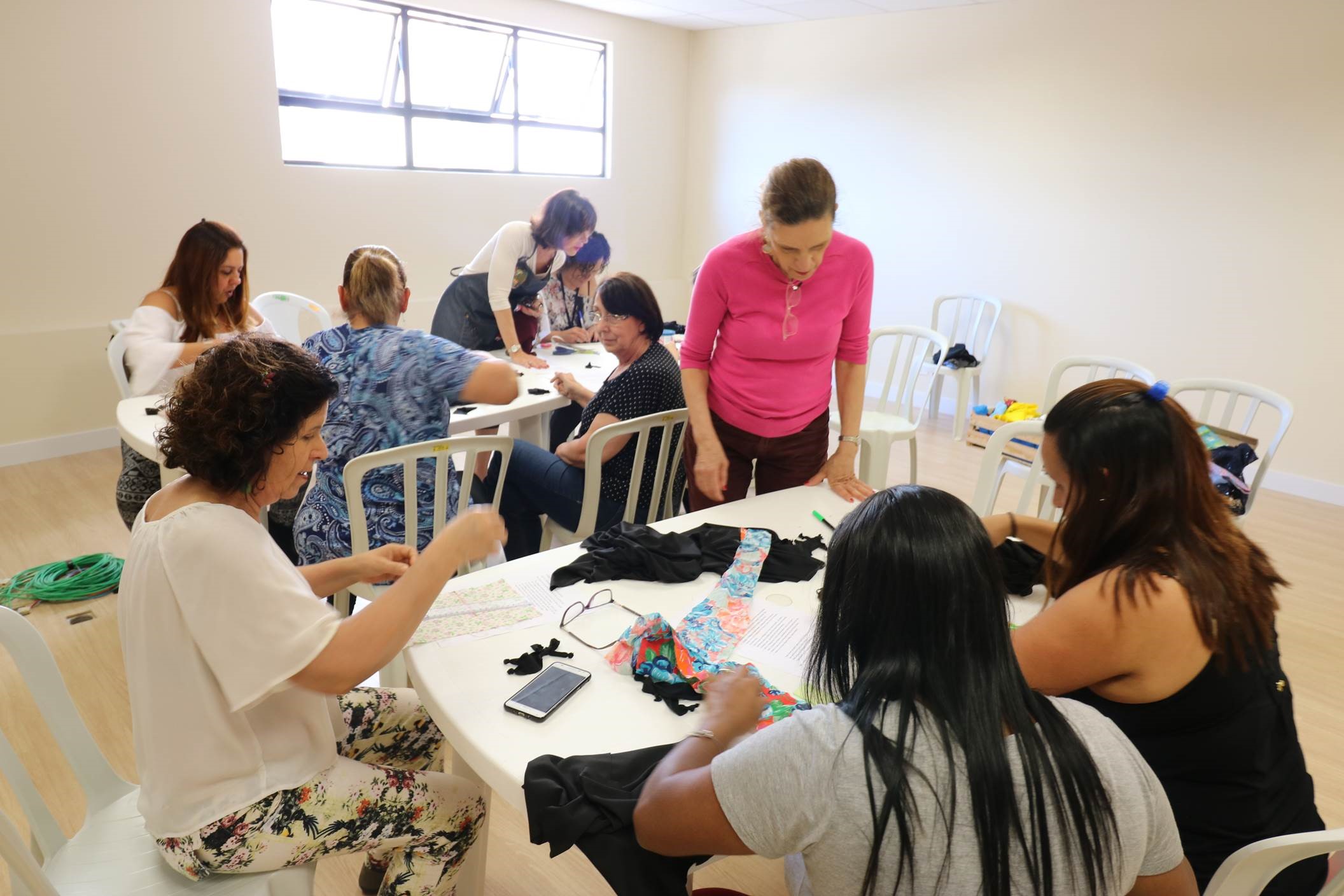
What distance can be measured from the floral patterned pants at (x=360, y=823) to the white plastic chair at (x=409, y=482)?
53 centimetres

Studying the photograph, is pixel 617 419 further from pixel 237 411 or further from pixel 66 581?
pixel 66 581

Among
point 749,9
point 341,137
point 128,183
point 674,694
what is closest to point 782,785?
point 674,694

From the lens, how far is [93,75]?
3.87 metres

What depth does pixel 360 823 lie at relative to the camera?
1.22 m

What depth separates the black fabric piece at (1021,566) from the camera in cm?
159

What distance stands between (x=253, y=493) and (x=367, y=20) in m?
4.73

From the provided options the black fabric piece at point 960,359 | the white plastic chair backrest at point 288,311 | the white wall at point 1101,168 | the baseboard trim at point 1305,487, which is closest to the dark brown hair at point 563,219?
the white plastic chair backrest at point 288,311

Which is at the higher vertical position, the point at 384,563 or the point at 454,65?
the point at 454,65

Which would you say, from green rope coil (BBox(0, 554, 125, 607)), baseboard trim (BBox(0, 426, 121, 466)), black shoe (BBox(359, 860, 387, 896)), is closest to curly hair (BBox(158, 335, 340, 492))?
black shoe (BBox(359, 860, 387, 896))

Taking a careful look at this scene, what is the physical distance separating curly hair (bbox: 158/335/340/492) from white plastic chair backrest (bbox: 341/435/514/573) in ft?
2.16

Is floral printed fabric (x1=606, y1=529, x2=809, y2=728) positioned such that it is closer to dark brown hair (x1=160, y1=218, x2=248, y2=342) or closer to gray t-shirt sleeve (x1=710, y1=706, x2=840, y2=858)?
gray t-shirt sleeve (x1=710, y1=706, x2=840, y2=858)

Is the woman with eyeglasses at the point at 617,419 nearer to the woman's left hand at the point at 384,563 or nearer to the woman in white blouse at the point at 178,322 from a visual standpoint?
the woman's left hand at the point at 384,563

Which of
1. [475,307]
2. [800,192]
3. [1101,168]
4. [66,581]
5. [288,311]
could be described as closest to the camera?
[800,192]

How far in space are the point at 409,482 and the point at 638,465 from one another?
634 mm
